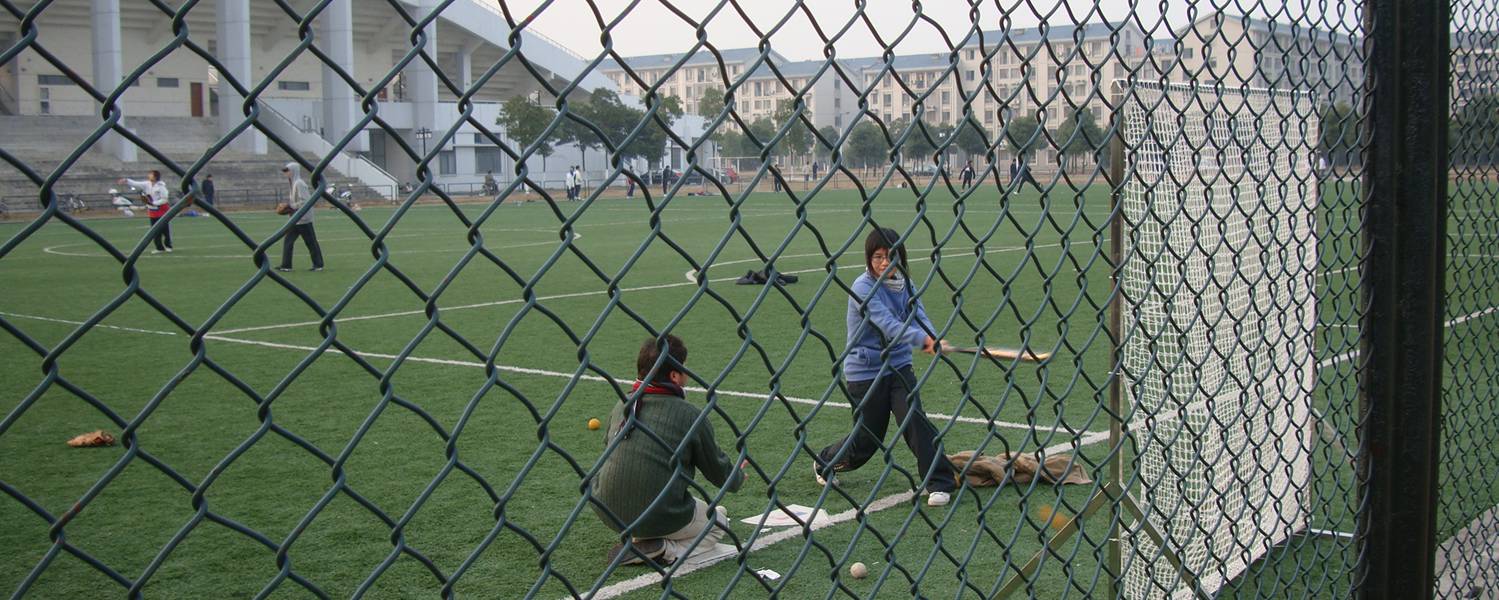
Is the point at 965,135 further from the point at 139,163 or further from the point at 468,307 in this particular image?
the point at 139,163

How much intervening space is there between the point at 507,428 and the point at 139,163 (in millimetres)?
A: 45832

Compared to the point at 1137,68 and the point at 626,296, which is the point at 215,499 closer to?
the point at 1137,68

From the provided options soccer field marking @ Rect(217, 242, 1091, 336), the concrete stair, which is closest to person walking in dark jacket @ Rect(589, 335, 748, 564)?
soccer field marking @ Rect(217, 242, 1091, 336)

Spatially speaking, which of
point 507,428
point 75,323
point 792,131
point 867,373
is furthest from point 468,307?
point 867,373

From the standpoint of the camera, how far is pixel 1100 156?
289 cm

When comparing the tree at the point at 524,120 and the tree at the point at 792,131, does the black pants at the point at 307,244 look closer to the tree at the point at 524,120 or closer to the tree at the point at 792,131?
the tree at the point at 792,131

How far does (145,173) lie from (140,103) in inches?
533

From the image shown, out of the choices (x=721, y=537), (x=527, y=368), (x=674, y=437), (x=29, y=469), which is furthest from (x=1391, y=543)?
(x=527, y=368)

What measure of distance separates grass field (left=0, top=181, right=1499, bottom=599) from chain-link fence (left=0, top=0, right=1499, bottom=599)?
3 centimetres

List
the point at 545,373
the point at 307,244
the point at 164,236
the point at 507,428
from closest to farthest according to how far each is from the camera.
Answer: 1. the point at 507,428
2. the point at 545,373
3. the point at 164,236
4. the point at 307,244

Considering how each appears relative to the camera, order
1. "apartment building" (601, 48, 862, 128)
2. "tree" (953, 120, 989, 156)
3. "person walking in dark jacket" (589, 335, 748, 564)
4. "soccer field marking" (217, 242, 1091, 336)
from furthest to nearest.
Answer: "soccer field marking" (217, 242, 1091, 336), "person walking in dark jacket" (589, 335, 748, 564), "tree" (953, 120, 989, 156), "apartment building" (601, 48, 862, 128)

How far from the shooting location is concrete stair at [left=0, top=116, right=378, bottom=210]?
139 ft

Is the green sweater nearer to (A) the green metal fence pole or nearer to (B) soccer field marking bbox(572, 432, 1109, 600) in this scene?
(B) soccer field marking bbox(572, 432, 1109, 600)

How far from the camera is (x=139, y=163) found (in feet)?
160
